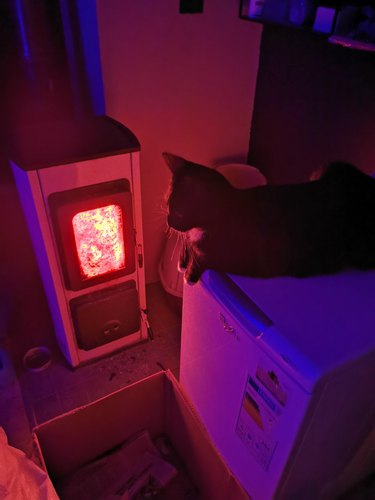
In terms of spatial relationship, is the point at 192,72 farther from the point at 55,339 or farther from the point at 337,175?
the point at 55,339

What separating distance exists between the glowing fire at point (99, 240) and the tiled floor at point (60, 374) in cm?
58

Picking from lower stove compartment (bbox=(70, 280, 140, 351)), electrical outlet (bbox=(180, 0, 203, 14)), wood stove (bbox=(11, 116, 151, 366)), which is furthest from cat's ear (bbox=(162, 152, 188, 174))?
electrical outlet (bbox=(180, 0, 203, 14))

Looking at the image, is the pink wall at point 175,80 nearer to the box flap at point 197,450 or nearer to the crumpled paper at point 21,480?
the box flap at point 197,450

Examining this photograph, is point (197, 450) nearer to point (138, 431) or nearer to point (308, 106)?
point (138, 431)

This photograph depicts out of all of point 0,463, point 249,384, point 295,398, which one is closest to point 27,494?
point 0,463

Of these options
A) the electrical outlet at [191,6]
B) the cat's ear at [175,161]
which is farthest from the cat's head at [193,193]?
the electrical outlet at [191,6]

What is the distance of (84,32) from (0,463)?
150cm

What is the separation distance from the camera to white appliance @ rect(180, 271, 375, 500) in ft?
2.37

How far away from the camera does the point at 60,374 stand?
1.86 m

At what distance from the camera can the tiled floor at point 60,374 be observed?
167 centimetres

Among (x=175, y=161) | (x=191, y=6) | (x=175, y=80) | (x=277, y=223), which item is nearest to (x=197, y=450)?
(x=277, y=223)

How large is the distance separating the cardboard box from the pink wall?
102cm

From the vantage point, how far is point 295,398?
738mm

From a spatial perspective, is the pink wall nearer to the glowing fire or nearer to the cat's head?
the glowing fire
